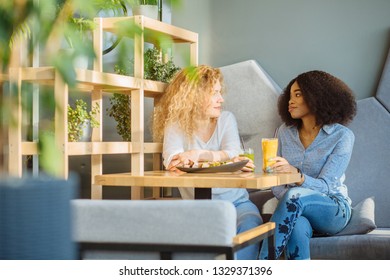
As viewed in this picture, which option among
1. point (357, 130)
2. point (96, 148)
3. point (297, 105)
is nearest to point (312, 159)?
point (297, 105)

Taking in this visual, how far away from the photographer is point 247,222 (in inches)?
105

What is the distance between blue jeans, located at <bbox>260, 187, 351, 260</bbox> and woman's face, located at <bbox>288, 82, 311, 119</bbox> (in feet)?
1.50

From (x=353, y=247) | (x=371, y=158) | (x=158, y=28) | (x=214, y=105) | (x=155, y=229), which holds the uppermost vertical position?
(x=158, y=28)

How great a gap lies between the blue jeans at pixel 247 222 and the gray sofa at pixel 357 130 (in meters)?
0.31

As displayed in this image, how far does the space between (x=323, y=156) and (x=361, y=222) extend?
0.34m

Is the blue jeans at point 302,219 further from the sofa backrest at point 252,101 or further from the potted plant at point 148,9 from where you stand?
the potted plant at point 148,9

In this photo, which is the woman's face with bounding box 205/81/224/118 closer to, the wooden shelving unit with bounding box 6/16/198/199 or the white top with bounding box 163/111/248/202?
the white top with bounding box 163/111/248/202

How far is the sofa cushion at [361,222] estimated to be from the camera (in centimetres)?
277

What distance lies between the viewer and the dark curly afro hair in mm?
3061

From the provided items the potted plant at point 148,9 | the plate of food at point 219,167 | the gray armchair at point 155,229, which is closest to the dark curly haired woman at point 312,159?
the plate of food at point 219,167

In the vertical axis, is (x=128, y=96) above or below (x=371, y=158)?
above

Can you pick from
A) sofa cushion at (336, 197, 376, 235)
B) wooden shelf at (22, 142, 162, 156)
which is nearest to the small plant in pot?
wooden shelf at (22, 142, 162, 156)

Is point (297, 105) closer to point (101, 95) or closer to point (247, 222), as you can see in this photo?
point (247, 222)
